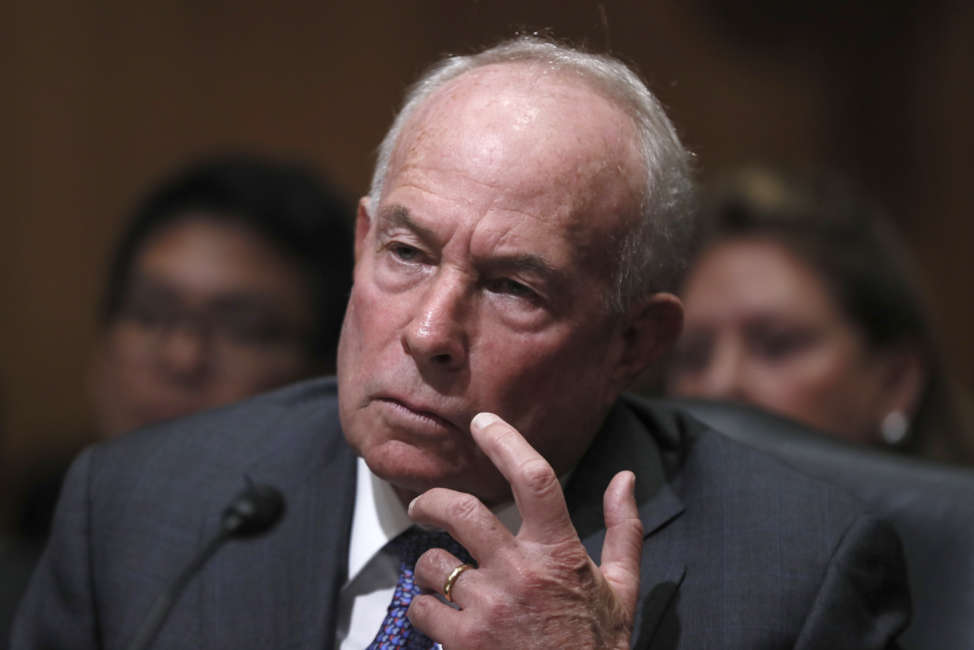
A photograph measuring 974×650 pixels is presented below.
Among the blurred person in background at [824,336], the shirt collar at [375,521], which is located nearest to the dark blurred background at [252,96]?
the blurred person in background at [824,336]

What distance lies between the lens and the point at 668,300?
59.8 inches

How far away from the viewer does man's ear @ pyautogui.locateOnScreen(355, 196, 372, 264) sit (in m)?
1.56

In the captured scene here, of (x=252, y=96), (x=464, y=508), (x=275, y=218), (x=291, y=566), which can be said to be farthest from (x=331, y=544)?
(x=252, y=96)

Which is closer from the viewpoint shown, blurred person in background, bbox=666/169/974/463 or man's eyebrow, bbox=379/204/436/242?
man's eyebrow, bbox=379/204/436/242

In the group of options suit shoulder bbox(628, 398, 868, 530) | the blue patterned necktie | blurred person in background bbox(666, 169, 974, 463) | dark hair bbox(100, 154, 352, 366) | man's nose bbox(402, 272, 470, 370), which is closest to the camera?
man's nose bbox(402, 272, 470, 370)

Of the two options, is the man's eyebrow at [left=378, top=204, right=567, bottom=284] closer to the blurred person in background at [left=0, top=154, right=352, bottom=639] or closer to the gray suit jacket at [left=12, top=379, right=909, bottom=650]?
the gray suit jacket at [left=12, top=379, right=909, bottom=650]

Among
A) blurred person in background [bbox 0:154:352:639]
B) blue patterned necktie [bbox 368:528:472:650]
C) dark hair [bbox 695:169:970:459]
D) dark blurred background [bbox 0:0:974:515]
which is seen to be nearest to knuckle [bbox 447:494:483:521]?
blue patterned necktie [bbox 368:528:472:650]

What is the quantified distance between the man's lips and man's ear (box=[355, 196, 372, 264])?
276 millimetres

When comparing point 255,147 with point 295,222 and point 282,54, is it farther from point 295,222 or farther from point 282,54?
point 295,222

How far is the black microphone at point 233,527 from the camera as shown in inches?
52.9

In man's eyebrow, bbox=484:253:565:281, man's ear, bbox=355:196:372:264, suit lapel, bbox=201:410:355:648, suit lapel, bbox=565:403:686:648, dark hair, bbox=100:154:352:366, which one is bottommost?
dark hair, bbox=100:154:352:366

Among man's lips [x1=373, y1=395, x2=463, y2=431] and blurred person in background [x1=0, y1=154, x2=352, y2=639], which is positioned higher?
man's lips [x1=373, y1=395, x2=463, y2=431]

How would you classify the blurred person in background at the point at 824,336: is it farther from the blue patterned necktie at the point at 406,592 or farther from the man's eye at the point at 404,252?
the man's eye at the point at 404,252

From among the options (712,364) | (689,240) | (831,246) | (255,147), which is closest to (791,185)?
(831,246)
